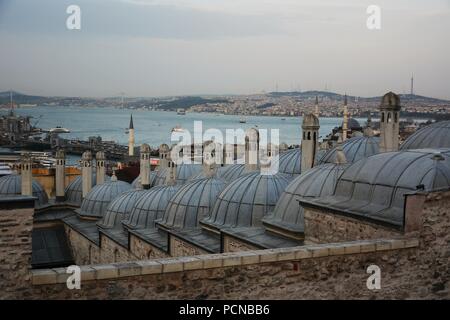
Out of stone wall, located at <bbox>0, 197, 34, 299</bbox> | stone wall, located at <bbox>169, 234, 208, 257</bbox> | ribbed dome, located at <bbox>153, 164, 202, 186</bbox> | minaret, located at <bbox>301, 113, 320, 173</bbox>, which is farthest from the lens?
ribbed dome, located at <bbox>153, 164, 202, 186</bbox>

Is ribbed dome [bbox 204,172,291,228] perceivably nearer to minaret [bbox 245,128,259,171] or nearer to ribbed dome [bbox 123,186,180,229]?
minaret [bbox 245,128,259,171]

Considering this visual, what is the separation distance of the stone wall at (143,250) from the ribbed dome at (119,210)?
7.66ft

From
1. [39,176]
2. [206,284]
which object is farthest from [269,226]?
[39,176]

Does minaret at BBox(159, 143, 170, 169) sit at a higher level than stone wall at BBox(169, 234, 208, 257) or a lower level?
A: higher

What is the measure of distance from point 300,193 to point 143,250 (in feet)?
19.3

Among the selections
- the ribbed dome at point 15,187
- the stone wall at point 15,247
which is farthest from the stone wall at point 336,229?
the ribbed dome at point 15,187

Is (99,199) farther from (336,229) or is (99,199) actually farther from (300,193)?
(336,229)

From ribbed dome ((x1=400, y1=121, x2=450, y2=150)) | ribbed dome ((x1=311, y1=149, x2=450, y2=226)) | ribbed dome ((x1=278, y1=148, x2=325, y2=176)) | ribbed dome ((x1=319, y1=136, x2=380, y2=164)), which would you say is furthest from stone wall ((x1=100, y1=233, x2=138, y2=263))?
ribbed dome ((x1=400, y1=121, x2=450, y2=150))

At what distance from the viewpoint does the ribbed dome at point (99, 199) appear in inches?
818

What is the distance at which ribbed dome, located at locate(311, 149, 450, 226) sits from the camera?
25.8 ft

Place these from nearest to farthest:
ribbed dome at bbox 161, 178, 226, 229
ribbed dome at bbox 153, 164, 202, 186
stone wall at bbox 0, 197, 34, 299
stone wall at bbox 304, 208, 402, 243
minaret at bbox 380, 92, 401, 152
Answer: stone wall at bbox 0, 197, 34, 299
stone wall at bbox 304, 208, 402, 243
minaret at bbox 380, 92, 401, 152
ribbed dome at bbox 161, 178, 226, 229
ribbed dome at bbox 153, 164, 202, 186

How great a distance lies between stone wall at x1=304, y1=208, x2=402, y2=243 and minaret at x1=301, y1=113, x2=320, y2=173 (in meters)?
4.33
